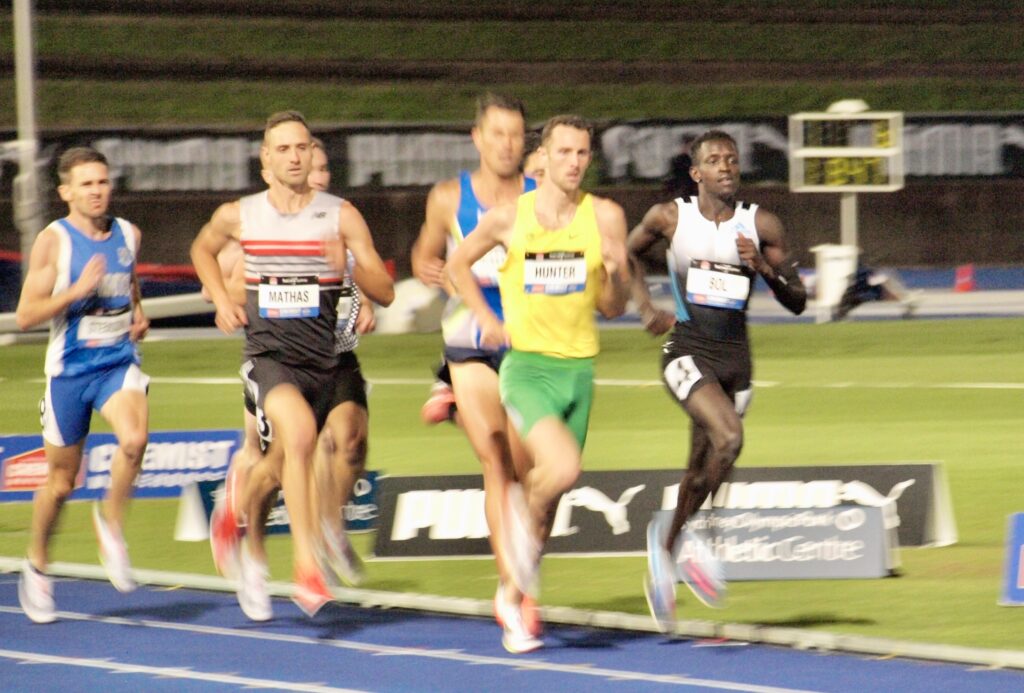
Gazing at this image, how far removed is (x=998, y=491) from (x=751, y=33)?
26691mm

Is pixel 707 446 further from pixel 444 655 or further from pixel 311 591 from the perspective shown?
pixel 311 591

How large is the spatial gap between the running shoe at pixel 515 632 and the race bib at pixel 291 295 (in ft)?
4.47

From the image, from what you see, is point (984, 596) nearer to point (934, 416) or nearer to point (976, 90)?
point (934, 416)

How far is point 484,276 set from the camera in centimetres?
743

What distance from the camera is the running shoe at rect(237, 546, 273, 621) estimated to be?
24.3ft

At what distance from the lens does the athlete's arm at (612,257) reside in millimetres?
6914

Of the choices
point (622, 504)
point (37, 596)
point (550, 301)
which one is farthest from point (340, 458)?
point (550, 301)

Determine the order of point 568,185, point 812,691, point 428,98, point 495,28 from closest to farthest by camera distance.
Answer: point 812,691
point 568,185
point 428,98
point 495,28

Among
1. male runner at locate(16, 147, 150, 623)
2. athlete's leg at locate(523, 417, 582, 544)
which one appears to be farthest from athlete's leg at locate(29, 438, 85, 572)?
athlete's leg at locate(523, 417, 582, 544)

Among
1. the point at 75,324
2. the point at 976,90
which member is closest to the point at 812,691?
the point at 75,324

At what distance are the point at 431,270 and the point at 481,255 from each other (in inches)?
24.5

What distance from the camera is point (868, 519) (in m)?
7.93

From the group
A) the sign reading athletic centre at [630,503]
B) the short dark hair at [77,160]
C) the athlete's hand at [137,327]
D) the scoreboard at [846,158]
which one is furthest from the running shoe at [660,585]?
the scoreboard at [846,158]

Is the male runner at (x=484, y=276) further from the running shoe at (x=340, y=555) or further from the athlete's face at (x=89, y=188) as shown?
the athlete's face at (x=89, y=188)
